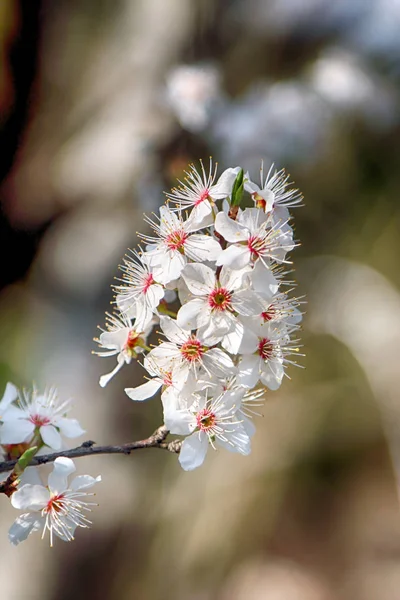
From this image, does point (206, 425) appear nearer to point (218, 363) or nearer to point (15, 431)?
point (218, 363)

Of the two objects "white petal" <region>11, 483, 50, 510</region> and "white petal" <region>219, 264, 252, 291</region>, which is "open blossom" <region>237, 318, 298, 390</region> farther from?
"white petal" <region>11, 483, 50, 510</region>

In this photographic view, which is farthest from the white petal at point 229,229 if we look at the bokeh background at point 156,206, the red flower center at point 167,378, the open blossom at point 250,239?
the bokeh background at point 156,206

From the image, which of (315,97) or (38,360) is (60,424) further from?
(315,97)

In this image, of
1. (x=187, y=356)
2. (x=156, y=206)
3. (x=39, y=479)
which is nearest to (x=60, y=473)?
(x=39, y=479)

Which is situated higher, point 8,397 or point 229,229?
point 229,229

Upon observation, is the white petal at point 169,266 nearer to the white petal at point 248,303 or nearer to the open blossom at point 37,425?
the white petal at point 248,303
